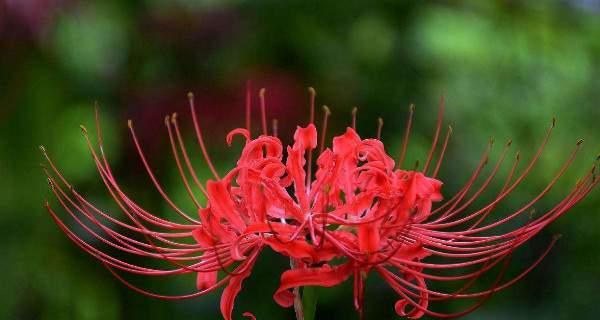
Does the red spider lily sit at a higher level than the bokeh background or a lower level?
higher

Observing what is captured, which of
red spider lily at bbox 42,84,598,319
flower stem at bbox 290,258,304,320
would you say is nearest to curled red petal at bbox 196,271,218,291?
red spider lily at bbox 42,84,598,319

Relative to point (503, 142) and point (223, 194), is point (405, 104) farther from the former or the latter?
point (223, 194)

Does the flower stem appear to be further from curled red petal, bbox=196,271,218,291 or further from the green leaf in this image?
curled red petal, bbox=196,271,218,291

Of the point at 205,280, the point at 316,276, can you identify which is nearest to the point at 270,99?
the point at 205,280

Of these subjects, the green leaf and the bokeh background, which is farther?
the bokeh background

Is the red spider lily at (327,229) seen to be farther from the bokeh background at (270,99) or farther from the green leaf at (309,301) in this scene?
the bokeh background at (270,99)

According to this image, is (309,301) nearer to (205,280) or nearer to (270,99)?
(205,280)

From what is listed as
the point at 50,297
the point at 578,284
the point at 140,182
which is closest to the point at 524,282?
the point at 578,284

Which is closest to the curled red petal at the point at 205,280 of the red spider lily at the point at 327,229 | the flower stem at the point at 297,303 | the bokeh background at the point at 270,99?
the red spider lily at the point at 327,229
